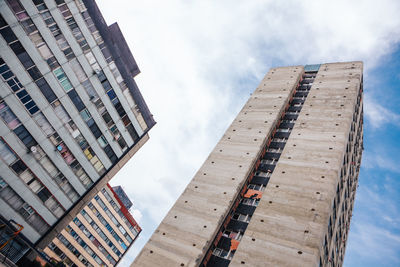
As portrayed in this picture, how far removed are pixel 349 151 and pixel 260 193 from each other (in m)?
20.8

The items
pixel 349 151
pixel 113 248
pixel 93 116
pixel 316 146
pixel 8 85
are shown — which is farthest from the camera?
pixel 113 248

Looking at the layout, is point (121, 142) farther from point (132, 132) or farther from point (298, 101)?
point (298, 101)

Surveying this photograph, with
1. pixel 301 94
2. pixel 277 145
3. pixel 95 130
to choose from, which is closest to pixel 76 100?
pixel 95 130

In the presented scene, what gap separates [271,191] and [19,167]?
96.4 ft

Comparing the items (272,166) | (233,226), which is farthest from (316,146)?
(233,226)

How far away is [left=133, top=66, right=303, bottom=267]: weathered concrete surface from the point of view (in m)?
30.9

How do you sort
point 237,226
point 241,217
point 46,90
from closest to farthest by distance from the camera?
point 46,90 < point 237,226 < point 241,217

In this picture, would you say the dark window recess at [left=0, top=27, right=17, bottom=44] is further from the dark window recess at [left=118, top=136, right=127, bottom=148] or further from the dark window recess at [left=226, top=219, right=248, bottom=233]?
the dark window recess at [left=226, top=219, right=248, bottom=233]

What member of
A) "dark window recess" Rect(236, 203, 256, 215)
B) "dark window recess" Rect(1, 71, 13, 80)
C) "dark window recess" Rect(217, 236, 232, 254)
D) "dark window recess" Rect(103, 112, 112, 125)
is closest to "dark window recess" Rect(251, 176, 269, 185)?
"dark window recess" Rect(236, 203, 256, 215)

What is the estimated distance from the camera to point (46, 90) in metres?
29.3

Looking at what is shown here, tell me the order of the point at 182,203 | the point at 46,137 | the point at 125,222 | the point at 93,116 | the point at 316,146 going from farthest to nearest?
the point at 125,222, the point at 316,146, the point at 182,203, the point at 93,116, the point at 46,137

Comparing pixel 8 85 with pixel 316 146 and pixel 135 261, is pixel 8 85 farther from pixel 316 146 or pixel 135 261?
pixel 316 146

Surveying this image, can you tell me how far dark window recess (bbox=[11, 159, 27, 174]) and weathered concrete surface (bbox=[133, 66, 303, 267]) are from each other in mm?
15694

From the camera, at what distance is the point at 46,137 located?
96.4 ft
